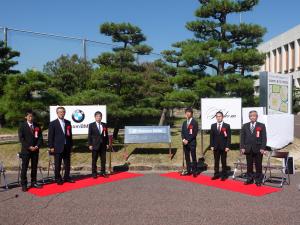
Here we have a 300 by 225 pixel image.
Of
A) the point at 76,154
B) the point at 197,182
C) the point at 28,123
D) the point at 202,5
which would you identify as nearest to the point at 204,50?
the point at 202,5

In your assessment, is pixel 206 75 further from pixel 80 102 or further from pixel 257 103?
pixel 80 102

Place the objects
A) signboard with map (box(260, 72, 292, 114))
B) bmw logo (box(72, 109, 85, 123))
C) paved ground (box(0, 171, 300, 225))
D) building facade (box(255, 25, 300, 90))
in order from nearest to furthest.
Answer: paved ground (box(0, 171, 300, 225))
bmw logo (box(72, 109, 85, 123))
signboard with map (box(260, 72, 292, 114))
building facade (box(255, 25, 300, 90))

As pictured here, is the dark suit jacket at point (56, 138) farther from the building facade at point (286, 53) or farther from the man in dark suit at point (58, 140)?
the building facade at point (286, 53)

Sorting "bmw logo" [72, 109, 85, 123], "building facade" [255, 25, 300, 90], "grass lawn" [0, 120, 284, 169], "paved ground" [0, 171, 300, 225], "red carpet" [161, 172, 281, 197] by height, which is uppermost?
"building facade" [255, 25, 300, 90]

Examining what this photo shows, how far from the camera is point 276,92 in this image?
48.9 feet

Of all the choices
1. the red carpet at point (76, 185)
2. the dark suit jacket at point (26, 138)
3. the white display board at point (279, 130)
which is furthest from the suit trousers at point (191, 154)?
the dark suit jacket at point (26, 138)

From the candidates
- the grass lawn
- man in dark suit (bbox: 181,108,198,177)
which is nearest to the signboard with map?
the grass lawn

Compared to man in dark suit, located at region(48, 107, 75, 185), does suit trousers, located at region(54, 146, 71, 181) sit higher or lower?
lower

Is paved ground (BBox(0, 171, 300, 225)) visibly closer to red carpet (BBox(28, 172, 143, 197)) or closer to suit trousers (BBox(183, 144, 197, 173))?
red carpet (BBox(28, 172, 143, 197))

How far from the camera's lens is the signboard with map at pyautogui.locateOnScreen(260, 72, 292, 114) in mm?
14656

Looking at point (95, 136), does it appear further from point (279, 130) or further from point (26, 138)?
point (279, 130)

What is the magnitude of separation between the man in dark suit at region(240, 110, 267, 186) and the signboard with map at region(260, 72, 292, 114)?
6351 mm

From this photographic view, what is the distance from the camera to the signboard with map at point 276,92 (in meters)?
14.7

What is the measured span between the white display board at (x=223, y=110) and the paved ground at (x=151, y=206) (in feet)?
13.3
